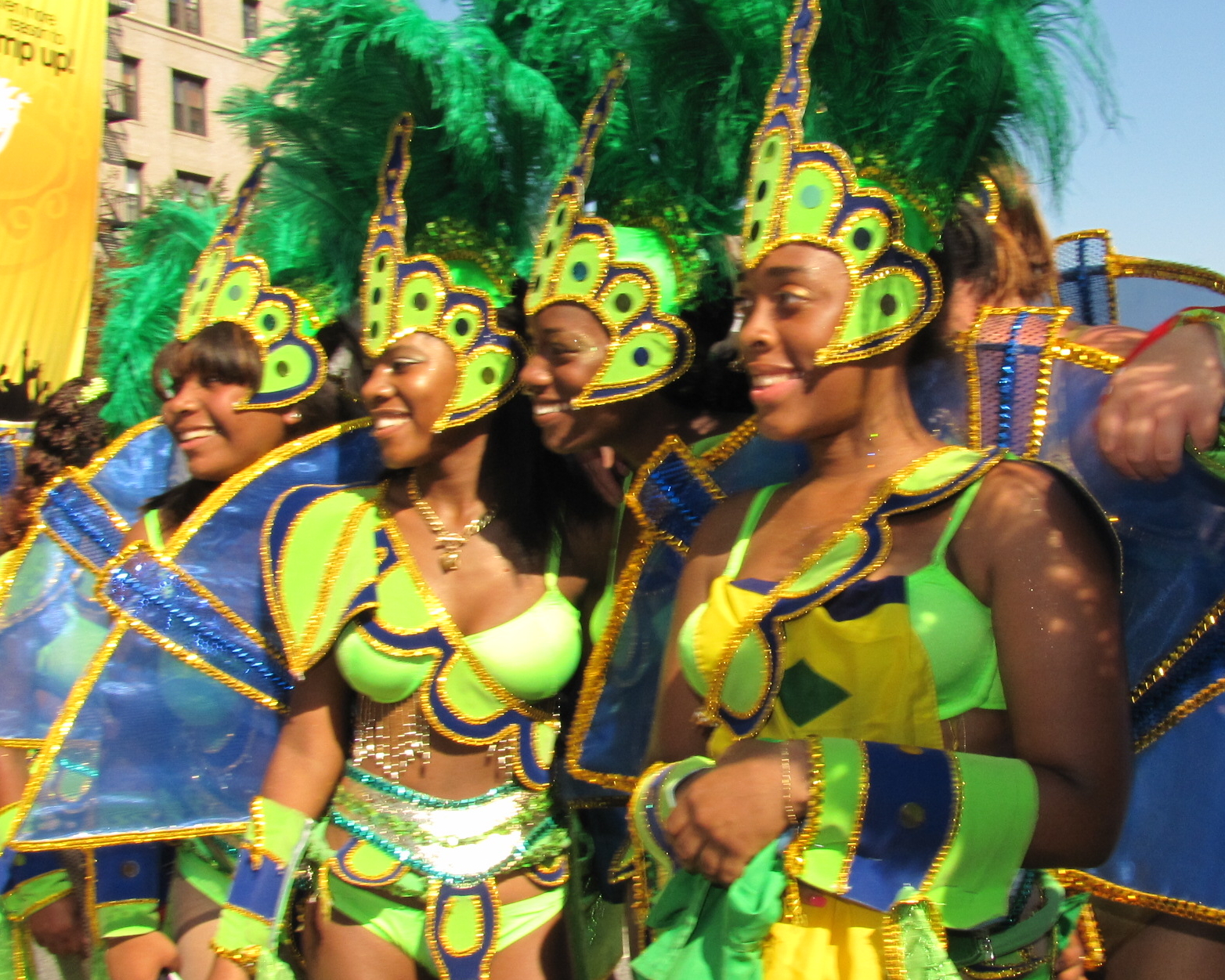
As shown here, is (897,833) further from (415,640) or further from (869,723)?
(415,640)

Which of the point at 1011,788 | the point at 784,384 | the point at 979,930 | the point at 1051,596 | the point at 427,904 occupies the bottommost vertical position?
the point at 427,904

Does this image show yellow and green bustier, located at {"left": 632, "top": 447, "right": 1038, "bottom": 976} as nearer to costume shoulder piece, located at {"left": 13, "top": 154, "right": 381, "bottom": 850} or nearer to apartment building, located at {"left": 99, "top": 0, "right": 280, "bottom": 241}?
costume shoulder piece, located at {"left": 13, "top": 154, "right": 381, "bottom": 850}

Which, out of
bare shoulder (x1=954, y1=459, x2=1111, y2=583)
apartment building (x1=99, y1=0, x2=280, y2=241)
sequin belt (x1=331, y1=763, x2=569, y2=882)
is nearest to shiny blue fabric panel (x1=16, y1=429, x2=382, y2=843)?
sequin belt (x1=331, y1=763, x2=569, y2=882)

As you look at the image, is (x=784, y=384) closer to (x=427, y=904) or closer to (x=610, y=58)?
(x=610, y=58)

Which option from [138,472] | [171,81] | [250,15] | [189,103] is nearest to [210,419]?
[138,472]

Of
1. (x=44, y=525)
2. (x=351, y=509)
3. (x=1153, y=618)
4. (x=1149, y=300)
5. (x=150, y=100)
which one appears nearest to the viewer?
(x=1153, y=618)

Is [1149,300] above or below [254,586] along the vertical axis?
above

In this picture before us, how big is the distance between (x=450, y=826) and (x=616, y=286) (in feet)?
3.78

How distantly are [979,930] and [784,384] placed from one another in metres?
0.83

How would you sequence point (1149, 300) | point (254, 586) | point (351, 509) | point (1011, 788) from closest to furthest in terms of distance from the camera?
point (1011, 788) → point (1149, 300) → point (351, 509) → point (254, 586)

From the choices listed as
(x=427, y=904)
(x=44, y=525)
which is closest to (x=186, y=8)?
(x=44, y=525)

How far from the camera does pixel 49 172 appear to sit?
6676 millimetres

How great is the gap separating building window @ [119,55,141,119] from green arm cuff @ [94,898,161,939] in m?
25.8

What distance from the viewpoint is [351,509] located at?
263 cm
